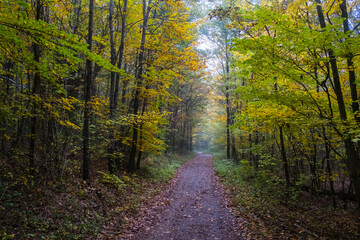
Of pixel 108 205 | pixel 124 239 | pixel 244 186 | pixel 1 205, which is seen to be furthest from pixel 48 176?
pixel 244 186

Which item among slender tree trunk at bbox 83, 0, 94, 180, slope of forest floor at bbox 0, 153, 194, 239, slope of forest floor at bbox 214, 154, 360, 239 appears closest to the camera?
slope of forest floor at bbox 0, 153, 194, 239

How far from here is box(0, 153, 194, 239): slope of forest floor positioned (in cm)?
461

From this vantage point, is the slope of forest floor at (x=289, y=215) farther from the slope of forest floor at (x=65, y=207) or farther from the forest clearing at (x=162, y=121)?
the slope of forest floor at (x=65, y=207)

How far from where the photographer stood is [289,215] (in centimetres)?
712

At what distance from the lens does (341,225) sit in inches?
259

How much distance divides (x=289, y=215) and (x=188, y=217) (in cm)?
378

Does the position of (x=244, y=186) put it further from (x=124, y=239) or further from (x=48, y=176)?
(x=48, y=176)

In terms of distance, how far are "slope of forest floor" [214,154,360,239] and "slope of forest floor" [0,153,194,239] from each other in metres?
4.34

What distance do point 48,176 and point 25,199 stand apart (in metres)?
1.14

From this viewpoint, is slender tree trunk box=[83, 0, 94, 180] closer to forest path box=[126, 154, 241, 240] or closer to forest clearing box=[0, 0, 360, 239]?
forest clearing box=[0, 0, 360, 239]

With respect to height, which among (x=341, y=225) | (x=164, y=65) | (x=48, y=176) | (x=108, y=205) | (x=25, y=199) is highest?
(x=164, y=65)

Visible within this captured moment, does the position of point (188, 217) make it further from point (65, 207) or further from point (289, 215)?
point (65, 207)

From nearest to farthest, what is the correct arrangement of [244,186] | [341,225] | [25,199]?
[25,199] < [341,225] < [244,186]

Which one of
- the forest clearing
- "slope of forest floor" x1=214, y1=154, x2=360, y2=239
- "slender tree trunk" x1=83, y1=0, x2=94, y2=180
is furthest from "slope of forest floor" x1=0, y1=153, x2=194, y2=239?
"slope of forest floor" x1=214, y1=154, x2=360, y2=239
